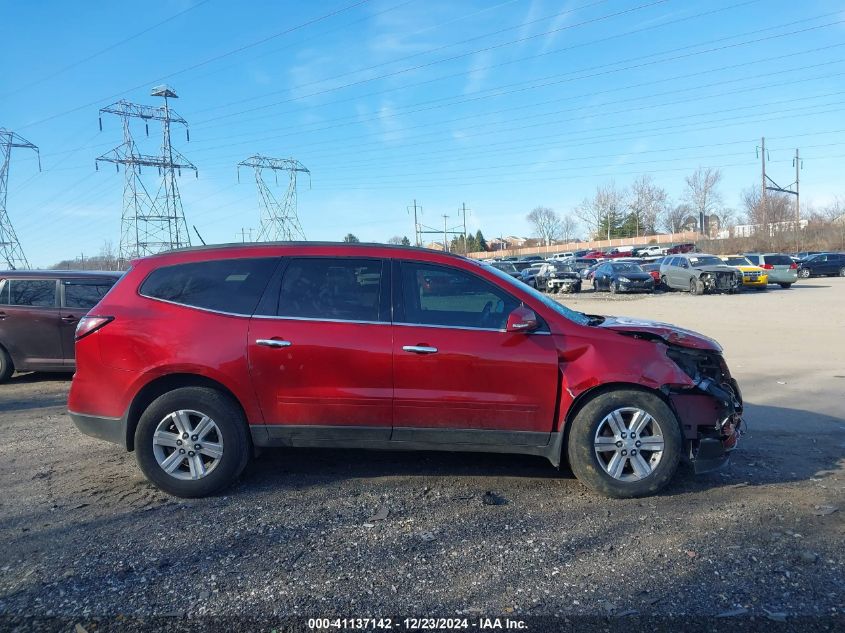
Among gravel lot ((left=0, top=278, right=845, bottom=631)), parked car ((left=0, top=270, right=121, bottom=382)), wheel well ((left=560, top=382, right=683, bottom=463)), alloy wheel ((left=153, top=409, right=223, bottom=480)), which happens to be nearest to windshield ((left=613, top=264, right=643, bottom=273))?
gravel lot ((left=0, top=278, right=845, bottom=631))

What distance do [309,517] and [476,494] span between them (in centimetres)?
123

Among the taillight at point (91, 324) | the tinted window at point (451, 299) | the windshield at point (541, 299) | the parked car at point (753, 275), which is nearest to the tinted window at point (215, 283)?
the taillight at point (91, 324)

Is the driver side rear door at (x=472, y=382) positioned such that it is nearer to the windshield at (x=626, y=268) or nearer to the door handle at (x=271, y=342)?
the door handle at (x=271, y=342)

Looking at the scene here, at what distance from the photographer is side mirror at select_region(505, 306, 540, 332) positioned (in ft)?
14.6

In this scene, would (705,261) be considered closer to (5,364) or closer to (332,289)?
(5,364)

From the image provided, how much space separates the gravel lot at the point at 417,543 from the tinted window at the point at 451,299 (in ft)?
4.19

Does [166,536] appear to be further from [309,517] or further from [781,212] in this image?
[781,212]

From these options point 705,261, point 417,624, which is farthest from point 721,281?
point 417,624

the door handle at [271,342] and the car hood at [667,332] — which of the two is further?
the car hood at [667,332]

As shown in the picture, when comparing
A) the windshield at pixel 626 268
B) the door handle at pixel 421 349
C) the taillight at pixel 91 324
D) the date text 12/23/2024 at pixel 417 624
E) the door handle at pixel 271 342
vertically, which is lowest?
the date text 12/23/2024 at pixel 417 624

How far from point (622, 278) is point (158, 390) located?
26.5 metres

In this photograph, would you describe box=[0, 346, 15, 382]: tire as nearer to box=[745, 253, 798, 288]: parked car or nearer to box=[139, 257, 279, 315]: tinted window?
box=[139, 257, 279, 315]: tinted window

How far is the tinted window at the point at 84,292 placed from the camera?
358 inches

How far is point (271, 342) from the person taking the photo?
14.9 feet
